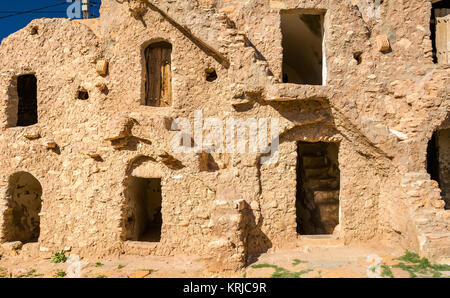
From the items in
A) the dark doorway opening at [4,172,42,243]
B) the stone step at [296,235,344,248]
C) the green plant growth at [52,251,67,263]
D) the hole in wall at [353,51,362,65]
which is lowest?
the green plant growth at [52,251,67,263]

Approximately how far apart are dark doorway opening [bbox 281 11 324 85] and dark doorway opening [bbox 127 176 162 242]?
6.56 m

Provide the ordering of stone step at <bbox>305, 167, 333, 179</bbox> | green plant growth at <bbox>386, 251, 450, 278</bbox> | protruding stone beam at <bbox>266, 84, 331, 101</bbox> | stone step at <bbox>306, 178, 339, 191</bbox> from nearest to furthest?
green plant growth at <bbox>386, 251, 450, 278</bbox> → protruding stone beam at <bbox>266, 84, 331, 101</bbox> → stone step at <bbox>306, 178, 339, 191</bbox> → stone step at <bbox>305, 167, 333, 179</bbox>

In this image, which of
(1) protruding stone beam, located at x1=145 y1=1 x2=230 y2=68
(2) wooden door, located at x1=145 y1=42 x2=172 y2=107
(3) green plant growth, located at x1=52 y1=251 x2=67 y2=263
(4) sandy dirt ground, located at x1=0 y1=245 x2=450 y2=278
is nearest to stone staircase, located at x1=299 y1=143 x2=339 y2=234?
(4) sandy dirt ground, located at x1=0 y1=245 x2=450 y2=278

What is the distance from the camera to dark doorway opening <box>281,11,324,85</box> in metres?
9.07

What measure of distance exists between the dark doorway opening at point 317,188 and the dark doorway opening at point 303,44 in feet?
8.56

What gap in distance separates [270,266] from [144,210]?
187 inches

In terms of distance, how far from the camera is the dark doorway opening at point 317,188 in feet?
29.4

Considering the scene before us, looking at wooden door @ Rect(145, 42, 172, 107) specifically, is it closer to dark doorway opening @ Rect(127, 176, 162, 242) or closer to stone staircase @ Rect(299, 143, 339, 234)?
dark doorway opening @ Rect(127, 176, 162, 242)

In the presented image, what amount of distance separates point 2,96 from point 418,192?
11.5 m

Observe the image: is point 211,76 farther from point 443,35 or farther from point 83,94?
point 443,35

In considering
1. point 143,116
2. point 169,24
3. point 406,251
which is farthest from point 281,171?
point 169,24

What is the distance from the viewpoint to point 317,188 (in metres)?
9.57

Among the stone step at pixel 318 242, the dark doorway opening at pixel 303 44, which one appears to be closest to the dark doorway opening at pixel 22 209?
the stone step at pixel 318 242

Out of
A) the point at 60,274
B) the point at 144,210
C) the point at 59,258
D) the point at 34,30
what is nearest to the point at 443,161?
the point at 144,210
